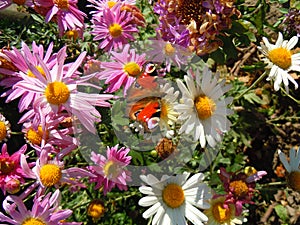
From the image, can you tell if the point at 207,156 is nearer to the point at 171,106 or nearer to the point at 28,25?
the point at 171,106

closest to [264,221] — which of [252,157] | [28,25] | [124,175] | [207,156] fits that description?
[252,157]

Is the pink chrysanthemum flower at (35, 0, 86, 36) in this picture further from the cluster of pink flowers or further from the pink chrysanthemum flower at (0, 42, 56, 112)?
the pink chrysanthemum flower at (0, 42, 56, 112)

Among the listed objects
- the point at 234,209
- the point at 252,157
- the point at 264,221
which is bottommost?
the point at 264,221

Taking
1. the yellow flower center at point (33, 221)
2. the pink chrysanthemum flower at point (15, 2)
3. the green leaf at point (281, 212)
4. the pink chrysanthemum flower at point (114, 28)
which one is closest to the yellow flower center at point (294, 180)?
the green leaf at point (281, 212)

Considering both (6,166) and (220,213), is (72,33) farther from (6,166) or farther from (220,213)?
(220,213)

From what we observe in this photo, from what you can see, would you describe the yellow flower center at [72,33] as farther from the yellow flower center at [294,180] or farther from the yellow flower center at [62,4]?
the yellow flower center at [294,180]

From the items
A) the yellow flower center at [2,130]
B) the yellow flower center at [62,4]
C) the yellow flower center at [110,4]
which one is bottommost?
the yellow flower center at [2,130]
